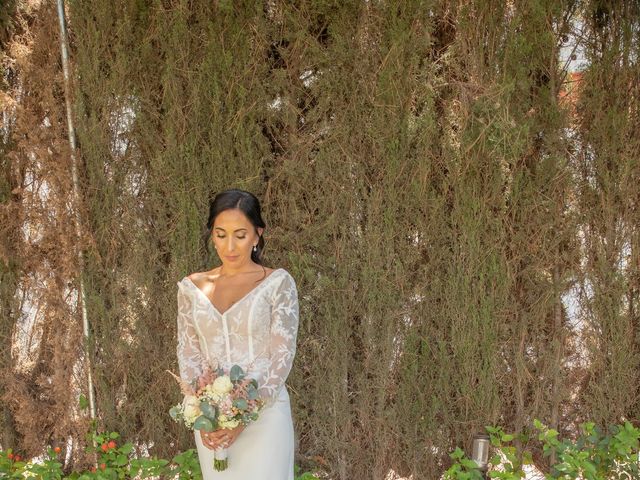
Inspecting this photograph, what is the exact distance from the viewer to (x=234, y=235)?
3.16 metres

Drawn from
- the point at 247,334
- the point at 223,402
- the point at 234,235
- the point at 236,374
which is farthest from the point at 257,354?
the point at 234,235

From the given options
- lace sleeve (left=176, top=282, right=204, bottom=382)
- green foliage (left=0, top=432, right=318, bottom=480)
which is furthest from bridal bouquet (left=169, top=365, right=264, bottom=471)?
green foliage (left=0, top=432, right=318, bottom=480)

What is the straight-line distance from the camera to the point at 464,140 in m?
4.54

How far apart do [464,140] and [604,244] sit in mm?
1135

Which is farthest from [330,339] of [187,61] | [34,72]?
[34,72]

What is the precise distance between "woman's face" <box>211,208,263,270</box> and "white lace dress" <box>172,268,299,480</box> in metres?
0.17

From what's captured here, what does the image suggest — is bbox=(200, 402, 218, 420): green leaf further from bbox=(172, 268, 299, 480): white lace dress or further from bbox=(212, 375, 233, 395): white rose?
bbox=(172, 268, 299, 480): white lace dress

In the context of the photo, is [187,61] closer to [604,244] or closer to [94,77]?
[94,77]

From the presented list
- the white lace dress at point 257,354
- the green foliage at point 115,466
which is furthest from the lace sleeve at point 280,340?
the green foliage at point 115,466

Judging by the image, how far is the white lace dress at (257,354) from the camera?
10.1 ft

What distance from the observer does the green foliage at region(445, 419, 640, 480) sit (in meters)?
4.41

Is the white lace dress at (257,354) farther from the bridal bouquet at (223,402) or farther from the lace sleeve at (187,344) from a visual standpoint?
the bridal bouquet at (223,402)

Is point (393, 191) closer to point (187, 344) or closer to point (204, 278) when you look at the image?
point (204, 278)

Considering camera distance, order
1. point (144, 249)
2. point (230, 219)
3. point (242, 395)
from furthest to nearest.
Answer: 1. point (144, 249)
2. point (230, 219)
3. point (242, 395)
